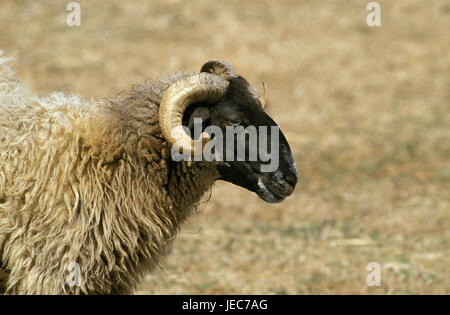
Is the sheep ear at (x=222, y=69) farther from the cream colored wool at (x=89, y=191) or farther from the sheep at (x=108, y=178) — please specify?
the cream colored wool at (x=89, y=191)

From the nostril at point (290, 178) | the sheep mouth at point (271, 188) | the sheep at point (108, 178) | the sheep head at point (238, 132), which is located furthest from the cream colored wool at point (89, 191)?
the nostril at point (290, 178)

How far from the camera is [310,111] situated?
51.5 feet

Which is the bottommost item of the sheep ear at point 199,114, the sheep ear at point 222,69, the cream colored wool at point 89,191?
the cream colored wool at point 89,191

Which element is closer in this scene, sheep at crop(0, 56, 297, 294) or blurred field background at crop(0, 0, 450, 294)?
sheep at crop(0, 56, 297, 294)

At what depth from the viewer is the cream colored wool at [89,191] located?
530cm

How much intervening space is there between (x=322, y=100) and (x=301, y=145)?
271 centimetres

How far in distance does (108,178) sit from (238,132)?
114cm

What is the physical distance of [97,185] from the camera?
5.52 metres

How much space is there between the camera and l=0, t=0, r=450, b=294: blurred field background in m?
8.59

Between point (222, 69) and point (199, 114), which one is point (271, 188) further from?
point (222, 69)

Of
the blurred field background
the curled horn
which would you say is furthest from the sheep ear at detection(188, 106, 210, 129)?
the blurred field background

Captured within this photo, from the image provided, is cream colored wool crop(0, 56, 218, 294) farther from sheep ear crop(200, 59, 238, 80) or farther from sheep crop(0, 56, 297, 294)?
sheep ear crop(200, 59, 238, 80)
